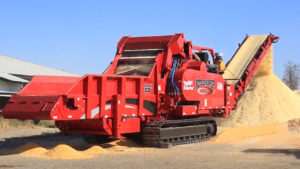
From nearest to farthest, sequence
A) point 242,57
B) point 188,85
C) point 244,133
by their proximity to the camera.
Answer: point 188,85 < point 244,133 < point 242,57

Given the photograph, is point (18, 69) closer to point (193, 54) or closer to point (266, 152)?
point (193, 54)

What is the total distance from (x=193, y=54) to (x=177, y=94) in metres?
2.34

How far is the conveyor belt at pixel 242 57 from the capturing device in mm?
20156

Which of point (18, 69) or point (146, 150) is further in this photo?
point (18, 69)

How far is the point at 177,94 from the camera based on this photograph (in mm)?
13289

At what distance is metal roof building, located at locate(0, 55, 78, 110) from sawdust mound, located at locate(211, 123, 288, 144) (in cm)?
1172

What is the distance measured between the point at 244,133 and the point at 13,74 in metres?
13.7

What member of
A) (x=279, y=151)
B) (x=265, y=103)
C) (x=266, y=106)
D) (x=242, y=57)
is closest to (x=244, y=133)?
(x=279, y=151)

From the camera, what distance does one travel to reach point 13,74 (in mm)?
23062

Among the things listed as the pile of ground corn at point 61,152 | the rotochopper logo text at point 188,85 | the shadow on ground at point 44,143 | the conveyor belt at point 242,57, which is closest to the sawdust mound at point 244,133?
the rotochopper logo text at point 188,85

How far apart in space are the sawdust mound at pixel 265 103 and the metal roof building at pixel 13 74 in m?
11.3

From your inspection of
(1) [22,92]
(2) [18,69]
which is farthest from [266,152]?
(2) [18,69]

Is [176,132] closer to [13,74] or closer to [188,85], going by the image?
[188,85]

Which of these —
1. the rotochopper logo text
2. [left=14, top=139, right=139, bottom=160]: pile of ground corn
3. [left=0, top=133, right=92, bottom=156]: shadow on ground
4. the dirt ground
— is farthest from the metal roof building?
the rotochopper logo text
